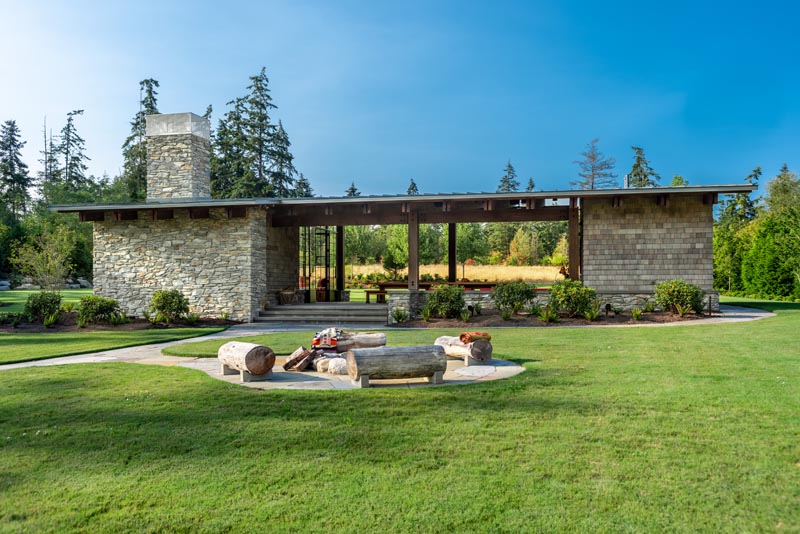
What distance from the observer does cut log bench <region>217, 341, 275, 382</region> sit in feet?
19.6

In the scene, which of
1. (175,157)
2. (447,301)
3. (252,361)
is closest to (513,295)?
(447,301)

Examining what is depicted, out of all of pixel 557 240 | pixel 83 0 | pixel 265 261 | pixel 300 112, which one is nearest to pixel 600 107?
pixel 557 240

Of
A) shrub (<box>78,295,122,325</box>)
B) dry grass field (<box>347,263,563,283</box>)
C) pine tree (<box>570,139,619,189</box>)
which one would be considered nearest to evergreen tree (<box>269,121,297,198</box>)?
dry grass field (<box>347,263,563,283</box>)

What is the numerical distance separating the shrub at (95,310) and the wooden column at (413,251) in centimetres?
786

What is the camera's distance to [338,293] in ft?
62.0

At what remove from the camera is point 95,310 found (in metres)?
13.3

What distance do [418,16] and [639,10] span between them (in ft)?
28.5

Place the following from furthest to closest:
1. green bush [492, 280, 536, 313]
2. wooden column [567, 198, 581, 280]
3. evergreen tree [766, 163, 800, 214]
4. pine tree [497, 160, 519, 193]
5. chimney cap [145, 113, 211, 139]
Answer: pine tree [497, 160, 519, 193] < evergreen tree [766, 163, 800, 214] < chimney cap [145, 113, 211, 139] < wooden column [567, 198, 581, 280] < green bush [492, 280, 536, 313]

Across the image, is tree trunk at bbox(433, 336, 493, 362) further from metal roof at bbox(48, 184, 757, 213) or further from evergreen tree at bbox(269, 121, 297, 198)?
evergreen tree at bbox(269, 121, 297, 198)

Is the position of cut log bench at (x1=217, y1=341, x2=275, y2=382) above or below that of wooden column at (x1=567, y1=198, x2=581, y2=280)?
below

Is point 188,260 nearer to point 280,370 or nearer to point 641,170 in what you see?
point 280,370

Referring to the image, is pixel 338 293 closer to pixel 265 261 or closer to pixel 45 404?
pixel 265 261

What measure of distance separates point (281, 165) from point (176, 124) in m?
28.5

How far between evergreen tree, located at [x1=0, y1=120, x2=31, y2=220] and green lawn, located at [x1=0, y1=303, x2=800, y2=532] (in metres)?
56.0
